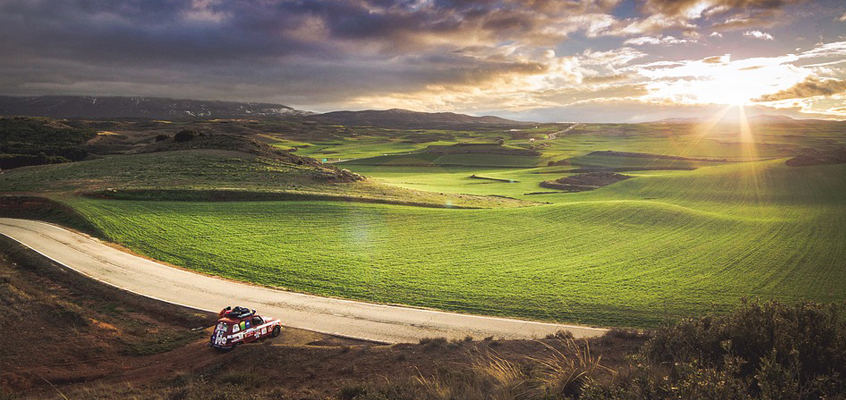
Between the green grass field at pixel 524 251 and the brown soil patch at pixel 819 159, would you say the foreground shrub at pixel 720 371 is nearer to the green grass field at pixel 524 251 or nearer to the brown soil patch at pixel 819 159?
the green grass field at pixel 524 251

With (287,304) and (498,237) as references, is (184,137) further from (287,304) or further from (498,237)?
(287,304)

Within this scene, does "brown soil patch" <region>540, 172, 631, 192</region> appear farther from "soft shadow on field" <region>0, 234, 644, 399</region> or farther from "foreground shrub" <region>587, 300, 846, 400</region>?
"foreground shrub" <region>587, 300, 846, 400</region>

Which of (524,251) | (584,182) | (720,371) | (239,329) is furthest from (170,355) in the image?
(584,182)

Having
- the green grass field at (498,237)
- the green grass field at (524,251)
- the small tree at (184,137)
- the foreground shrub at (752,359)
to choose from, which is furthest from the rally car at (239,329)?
the small tree at (184,137)

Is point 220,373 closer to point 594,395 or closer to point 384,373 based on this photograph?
point 384,373

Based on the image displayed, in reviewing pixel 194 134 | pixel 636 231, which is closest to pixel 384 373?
pixel 636 231

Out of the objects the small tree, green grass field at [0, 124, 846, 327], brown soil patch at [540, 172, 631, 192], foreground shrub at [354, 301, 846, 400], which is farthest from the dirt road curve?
brown soil patch at [540, 172, 631, 192]
